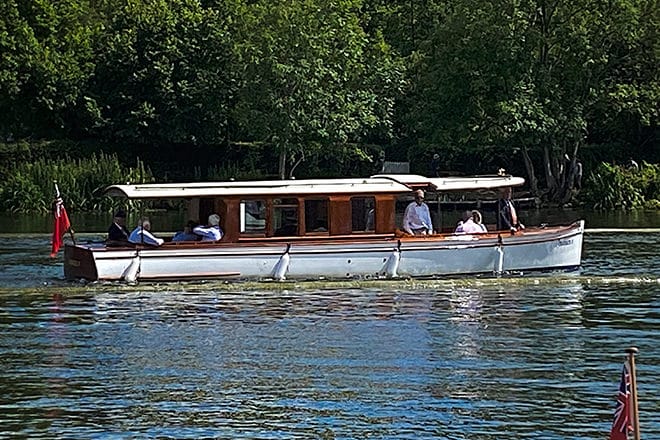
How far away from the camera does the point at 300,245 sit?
33.1 m

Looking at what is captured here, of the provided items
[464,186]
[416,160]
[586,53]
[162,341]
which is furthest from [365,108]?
[162,341]

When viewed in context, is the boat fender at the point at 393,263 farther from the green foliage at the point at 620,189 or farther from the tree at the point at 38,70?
the tree at the point at 38,70

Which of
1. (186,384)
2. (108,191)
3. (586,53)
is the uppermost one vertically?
(586,53)

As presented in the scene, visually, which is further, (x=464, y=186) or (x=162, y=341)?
(x=464, y=186)

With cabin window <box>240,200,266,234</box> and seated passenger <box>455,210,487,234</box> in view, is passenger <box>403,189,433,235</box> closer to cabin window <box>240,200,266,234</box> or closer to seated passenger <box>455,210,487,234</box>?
seated passenger <box>455,210,487,234</box>

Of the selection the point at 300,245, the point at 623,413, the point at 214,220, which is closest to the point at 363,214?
the point at 300,245

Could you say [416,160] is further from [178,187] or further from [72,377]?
[72,377]

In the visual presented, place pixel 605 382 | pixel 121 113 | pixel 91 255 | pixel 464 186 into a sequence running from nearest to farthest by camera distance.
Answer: pixel 605 382, pixel 91 255, pixel 464 186, pixel 121 113

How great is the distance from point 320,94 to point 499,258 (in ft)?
122

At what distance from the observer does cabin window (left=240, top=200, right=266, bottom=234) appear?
33500 mm

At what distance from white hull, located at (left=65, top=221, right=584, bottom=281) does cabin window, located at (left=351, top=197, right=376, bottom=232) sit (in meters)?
0.47

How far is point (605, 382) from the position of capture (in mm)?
20688

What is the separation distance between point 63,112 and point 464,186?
47.0 m

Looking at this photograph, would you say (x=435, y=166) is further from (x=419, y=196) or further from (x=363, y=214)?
(x=363, y=214)
